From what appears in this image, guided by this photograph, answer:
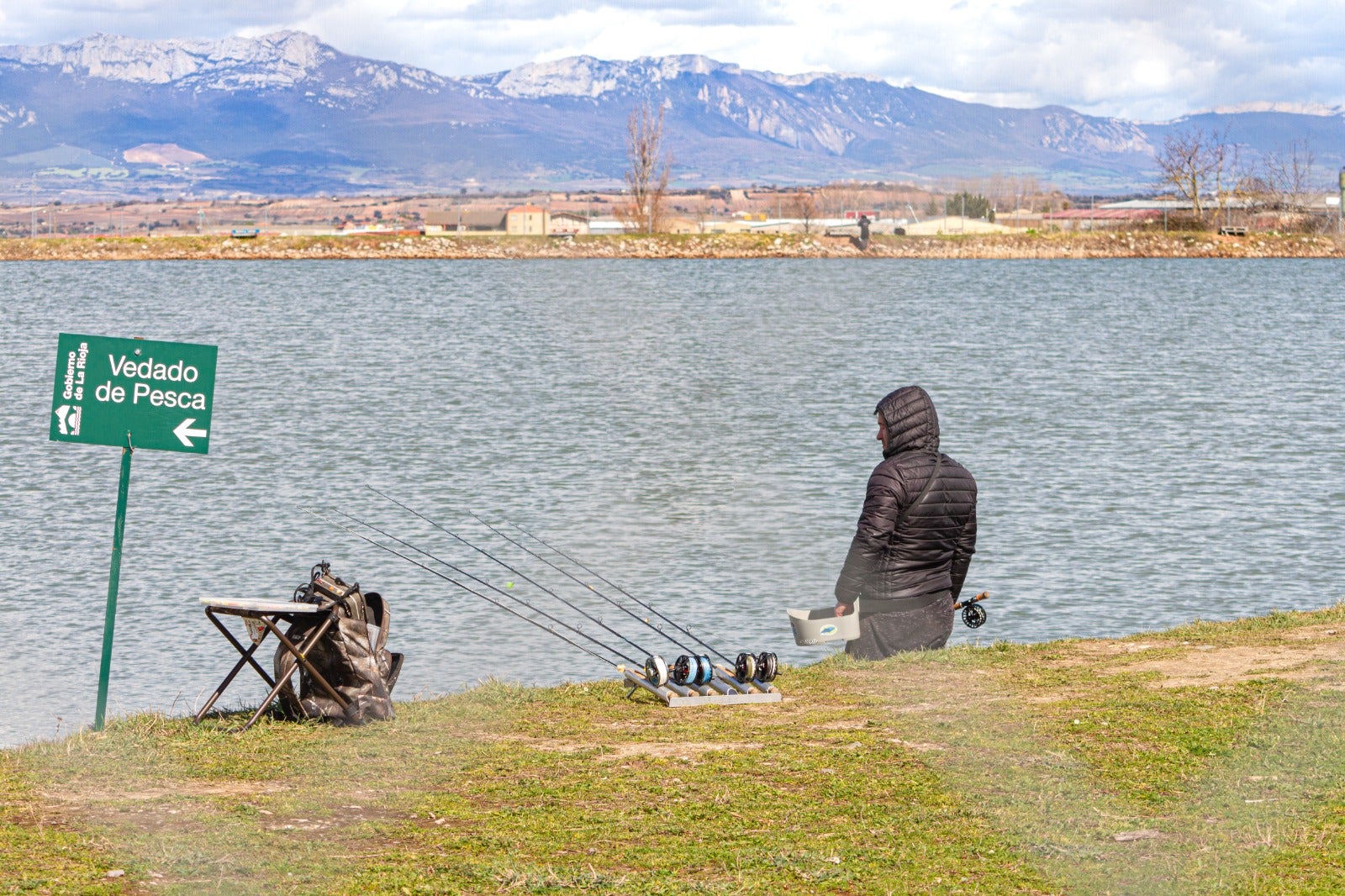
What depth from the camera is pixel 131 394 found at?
998 cm

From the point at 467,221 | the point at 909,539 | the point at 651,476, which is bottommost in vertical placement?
the point at 651,476

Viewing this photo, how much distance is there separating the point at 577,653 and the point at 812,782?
25.3 ft

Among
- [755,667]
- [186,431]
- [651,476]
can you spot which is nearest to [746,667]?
[755,667]

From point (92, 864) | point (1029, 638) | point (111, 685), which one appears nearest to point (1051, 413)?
point (1029, 638)

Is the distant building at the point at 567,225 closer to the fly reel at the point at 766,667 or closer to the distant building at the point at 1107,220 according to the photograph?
the distant building at the point at 1107,220

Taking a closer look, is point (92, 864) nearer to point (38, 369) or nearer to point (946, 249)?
point (38, 369)

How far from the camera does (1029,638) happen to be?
53.3ft

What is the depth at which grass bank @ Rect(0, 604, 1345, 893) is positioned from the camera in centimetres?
689

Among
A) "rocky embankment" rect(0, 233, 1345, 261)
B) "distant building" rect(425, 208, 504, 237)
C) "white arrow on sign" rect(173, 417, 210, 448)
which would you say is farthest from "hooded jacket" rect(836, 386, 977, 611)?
"distant building" rect(425, 208, 504, 237)

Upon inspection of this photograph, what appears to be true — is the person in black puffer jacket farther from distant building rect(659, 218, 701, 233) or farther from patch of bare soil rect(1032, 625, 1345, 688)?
distant building rect(659, 218, 701, 233)

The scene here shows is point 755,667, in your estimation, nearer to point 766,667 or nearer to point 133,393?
point 766,667

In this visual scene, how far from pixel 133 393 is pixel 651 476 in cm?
1908

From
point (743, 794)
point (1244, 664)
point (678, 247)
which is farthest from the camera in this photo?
point (678, 247)

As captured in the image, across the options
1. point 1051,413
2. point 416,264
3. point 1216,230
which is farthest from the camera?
point 1216,230
